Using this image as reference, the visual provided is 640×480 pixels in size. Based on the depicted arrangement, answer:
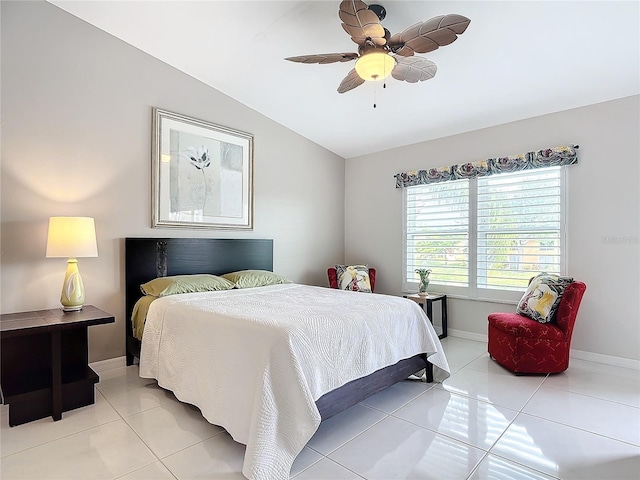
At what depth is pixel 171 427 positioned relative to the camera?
2320 millimetres

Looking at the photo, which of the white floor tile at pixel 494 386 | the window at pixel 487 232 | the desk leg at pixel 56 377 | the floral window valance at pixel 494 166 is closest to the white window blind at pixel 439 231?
the window at pixel 487 232

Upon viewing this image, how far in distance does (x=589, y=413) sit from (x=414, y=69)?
9.06 feet

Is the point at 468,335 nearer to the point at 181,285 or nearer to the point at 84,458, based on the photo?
the point at 181,285

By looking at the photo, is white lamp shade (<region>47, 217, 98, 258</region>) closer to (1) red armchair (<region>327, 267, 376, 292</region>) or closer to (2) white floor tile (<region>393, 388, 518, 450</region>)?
(2) white floor tile (<region>393, 388, 518, 450</region>)

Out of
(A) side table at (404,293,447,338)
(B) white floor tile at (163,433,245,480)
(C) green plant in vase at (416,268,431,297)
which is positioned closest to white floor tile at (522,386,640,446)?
(A) side table at (404,293,447,338)

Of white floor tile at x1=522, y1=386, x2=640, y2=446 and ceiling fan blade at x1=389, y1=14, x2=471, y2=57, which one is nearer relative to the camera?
ceiling fan blade at x1=389, y1=14, x2=471, y2=57

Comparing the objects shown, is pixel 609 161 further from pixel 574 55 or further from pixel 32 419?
pixel 32 419

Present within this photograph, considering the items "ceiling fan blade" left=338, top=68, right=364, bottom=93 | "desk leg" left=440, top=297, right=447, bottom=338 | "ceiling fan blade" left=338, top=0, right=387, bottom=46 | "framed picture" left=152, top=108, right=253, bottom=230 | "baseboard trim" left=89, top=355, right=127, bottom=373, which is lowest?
→ "baseboard trim" left=89, top=355, right=127, bottom=373

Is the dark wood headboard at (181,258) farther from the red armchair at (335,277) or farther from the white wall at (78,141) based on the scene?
the red armchair at (335,277)

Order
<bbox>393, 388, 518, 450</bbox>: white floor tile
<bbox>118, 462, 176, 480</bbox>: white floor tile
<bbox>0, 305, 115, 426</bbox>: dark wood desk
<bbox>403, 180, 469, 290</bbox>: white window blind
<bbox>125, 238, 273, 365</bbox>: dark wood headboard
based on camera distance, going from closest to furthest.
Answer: <bbox>118, 462, 176, 480</bbox>: white floor tile
<bbox>393, 388, 518, 450</bbox>: white floor tile
<bbox>0, 305, 115, 426</bbox>: dark wood desk
<bbox>125, 238, 273, 365</bbox>: dark wood headboard
<bbox>403, 180, 469, 290</bbox>: white window blind

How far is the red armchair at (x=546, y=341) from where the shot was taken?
321cm

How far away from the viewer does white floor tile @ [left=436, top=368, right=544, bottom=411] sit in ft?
9.04

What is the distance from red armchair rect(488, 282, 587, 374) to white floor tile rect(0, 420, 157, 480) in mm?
3016

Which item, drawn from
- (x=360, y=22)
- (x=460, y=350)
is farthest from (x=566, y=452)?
(x=360, y=22)
